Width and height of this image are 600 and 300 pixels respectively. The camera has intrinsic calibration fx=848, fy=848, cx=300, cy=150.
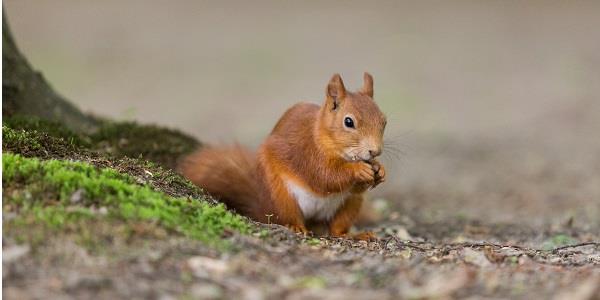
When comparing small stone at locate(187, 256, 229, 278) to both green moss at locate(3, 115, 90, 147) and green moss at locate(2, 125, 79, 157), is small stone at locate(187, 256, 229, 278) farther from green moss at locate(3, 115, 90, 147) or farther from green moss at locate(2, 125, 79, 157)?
green moss at locate(3, 115, 90, 147)

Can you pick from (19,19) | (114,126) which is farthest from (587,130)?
(19,19)

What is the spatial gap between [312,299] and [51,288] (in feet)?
2.88

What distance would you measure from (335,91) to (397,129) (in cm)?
588

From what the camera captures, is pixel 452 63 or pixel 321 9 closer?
pixel 452 63

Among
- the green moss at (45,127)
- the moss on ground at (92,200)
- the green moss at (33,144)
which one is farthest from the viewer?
the green moss at (45,127)

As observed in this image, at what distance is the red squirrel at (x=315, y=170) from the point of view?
4523 mm

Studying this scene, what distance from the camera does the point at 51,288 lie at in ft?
9.32

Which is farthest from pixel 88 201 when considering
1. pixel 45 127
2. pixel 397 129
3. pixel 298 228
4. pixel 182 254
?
pixel 397 129

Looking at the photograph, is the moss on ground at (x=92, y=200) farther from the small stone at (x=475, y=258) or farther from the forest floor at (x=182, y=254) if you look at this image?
the small stone at (x=475, y=258)

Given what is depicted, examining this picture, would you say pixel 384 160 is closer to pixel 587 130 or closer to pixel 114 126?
pixel 587 130

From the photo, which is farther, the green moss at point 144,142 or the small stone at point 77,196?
the green moss at point 144,142

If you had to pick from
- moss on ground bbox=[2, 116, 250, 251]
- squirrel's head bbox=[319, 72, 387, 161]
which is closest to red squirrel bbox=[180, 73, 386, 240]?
squirrel's head bbox=[319, 72, 387, 161]

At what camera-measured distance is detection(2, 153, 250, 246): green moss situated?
3.36 meters

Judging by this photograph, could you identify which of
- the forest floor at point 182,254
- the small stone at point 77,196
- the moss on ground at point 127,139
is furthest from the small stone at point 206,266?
the moss on ground at point 127,139
